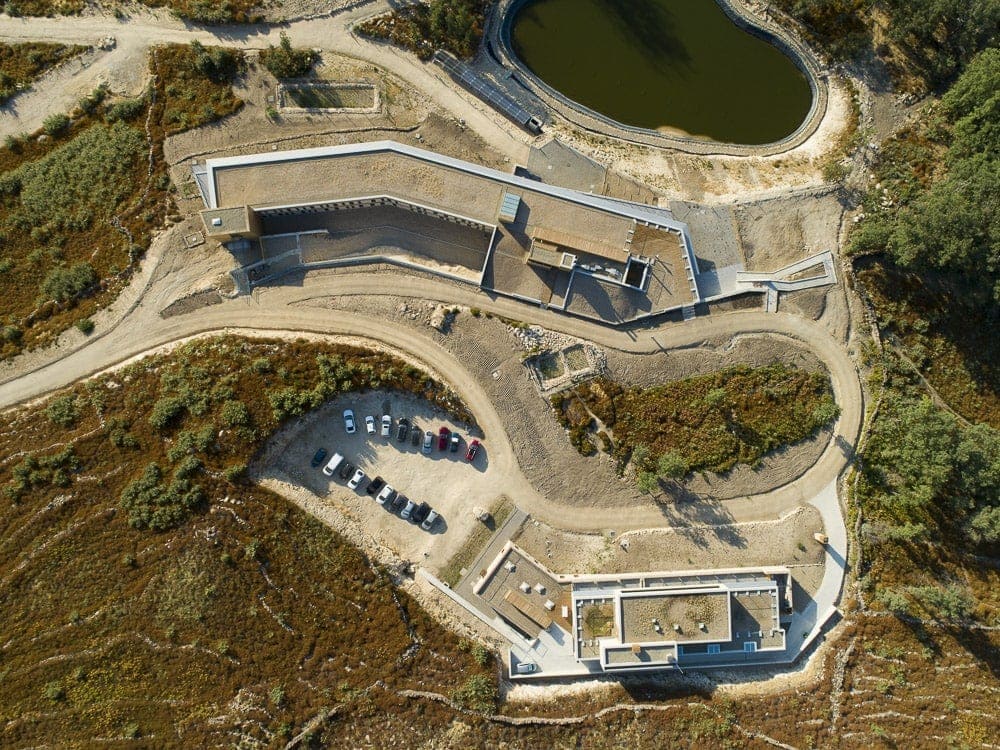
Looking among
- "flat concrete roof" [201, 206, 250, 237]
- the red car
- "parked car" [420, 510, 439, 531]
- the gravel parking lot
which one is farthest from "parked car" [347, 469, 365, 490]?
"flat concrete roof" [201, 206, 250, 237]

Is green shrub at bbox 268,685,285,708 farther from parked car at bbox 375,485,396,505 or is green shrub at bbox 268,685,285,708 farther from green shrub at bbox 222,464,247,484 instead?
green shrub at bbox 222,464,247,484

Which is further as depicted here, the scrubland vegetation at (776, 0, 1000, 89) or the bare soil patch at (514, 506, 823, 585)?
the scrubland vegetation at (776, 0, 1000, 89)

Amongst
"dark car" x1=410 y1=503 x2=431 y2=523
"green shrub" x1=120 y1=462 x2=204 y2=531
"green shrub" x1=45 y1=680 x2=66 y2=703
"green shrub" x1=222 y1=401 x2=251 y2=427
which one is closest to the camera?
"green shrub" x1=45 y1=680 x2=66 y2=703

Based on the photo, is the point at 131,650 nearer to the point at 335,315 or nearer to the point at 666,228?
the point at 335,315

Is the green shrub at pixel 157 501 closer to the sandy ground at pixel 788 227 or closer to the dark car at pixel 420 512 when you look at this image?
the dark car at pixel 420 512

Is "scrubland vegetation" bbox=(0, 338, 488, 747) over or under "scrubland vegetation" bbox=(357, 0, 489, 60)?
under

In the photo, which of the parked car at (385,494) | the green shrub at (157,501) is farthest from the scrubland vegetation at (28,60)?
the parked car at (385,494)
